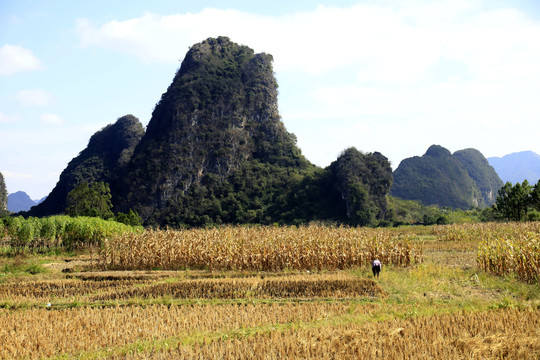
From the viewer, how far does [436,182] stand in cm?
10419

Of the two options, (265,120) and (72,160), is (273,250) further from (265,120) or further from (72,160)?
(72,160)

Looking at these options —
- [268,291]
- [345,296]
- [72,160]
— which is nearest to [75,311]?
[268,291]

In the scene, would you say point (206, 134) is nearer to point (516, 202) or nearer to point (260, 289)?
point (516, 202)

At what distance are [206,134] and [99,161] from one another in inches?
1260

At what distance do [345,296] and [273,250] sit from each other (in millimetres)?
5761

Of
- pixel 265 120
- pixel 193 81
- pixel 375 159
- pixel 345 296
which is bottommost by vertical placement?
pixel 345 296

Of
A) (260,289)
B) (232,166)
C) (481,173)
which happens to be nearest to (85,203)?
(232,166)

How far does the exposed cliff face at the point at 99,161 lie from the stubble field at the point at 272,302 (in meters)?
62.9

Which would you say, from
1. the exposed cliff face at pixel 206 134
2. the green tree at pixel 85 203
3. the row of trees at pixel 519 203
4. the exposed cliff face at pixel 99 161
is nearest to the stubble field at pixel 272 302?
the green tree at pixel 85 203

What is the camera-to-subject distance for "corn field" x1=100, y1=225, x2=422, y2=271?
1578 centimetres

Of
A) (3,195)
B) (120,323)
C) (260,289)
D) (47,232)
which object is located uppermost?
(3,195)

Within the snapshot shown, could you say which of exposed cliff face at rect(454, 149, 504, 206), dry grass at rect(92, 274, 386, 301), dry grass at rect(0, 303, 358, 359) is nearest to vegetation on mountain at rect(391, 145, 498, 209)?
exposed cliff face at rect(454, 149, 504, 206)

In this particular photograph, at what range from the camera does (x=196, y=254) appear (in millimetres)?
16625

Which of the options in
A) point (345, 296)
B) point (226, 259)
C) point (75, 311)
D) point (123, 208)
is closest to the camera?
point (75, 311)
